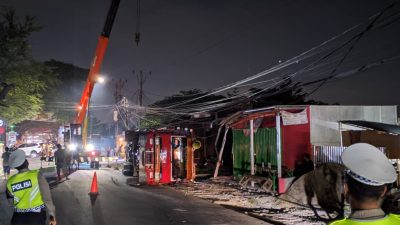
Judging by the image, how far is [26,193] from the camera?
5.18 meters

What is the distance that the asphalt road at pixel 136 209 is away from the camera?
447 inches

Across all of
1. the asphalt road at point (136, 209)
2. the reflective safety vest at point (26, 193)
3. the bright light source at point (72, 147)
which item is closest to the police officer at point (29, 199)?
the reflective safety vest at point (26, 193)

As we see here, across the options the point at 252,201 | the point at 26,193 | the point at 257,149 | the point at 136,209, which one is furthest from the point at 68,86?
the point at 26,193

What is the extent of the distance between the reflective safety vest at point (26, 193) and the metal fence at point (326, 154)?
11676 mm

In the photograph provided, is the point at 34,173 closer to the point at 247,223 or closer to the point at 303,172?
the point at 247,223

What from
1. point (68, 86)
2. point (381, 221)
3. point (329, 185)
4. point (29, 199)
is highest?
point (68, 86)

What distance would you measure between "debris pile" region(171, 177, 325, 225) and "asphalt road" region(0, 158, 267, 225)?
694 mm

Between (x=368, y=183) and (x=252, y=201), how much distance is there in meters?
13.2

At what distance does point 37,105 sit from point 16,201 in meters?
21.5

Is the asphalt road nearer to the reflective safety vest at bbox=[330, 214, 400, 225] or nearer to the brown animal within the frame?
the brown animal

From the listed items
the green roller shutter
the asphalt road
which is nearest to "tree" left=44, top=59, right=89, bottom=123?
the green roller shutter

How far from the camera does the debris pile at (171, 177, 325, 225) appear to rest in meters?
12.0

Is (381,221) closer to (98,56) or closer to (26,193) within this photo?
(26,193)

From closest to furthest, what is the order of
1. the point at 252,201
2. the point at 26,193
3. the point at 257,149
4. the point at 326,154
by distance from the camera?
the point at 26,193, the point at 252,201, the point at 326,154, the point at 257,149
